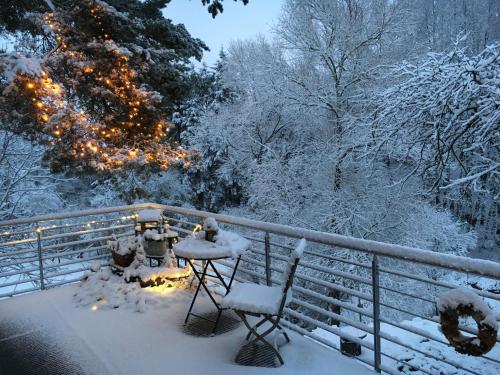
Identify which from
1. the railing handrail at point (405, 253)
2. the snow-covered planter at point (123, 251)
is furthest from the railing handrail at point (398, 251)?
the snow-covered planter at point (123, 251)

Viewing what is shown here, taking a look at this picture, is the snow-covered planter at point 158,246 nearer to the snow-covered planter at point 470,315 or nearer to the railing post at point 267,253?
the railing post at point 267,253

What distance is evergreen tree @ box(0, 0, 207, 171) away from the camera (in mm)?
6684

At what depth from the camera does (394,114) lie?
6000mm

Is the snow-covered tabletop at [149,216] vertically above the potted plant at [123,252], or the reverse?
the snow-covered tabletop at [149,216]

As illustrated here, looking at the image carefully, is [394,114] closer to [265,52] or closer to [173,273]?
[173,273]

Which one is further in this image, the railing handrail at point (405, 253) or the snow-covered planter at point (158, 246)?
the snow-covered planter at point (158, 246)

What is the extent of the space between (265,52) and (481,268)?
11.8 meters

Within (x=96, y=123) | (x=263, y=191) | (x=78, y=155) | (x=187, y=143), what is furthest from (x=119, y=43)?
(x=187, y=143)

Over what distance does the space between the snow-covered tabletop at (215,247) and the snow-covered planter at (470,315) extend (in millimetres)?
1729

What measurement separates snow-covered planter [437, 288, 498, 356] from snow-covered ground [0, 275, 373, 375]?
0.99m

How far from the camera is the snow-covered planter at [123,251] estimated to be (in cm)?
475

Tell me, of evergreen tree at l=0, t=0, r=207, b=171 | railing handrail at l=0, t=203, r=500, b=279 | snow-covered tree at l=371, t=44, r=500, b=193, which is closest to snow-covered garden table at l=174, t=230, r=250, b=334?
railing handrail at l=0, t=203, r=500, b=279

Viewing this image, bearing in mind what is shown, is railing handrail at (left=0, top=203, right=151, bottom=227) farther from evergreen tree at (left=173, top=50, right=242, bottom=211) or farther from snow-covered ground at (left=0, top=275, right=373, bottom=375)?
evergreen tree at (left=173, top=50, right=242, bottom=211)

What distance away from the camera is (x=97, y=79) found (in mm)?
7414
